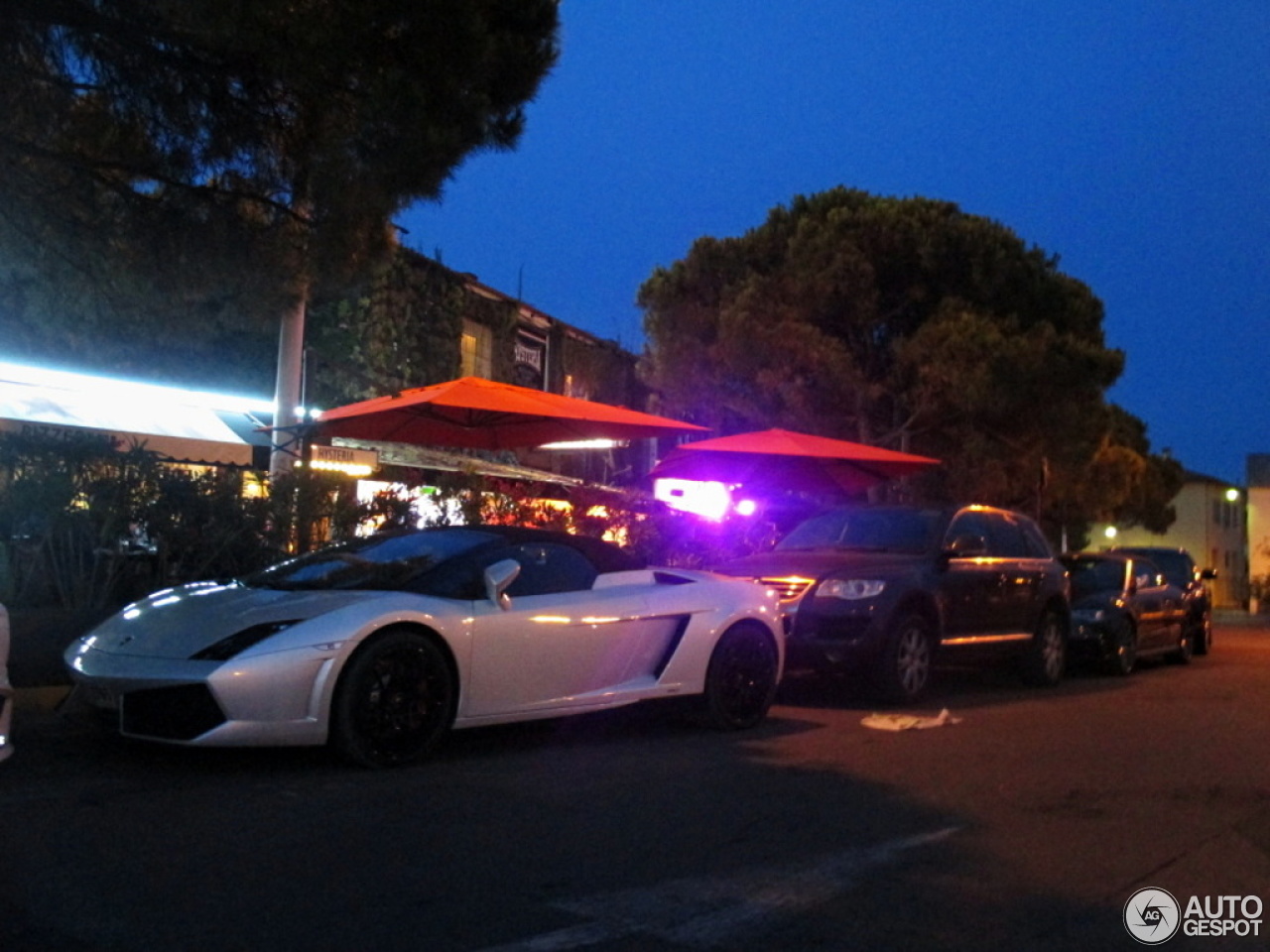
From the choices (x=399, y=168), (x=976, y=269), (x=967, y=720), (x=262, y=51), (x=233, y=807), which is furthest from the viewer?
(x=976, y=269)

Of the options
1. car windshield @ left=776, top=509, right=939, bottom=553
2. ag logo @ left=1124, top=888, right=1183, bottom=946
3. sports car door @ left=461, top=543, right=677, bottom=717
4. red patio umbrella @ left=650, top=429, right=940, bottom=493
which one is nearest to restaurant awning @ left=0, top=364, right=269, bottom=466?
red patio umbrella @ left=650, top=429, right=940, bottom=493

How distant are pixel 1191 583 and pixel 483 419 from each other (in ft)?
30.5

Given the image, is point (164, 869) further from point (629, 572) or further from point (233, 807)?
point (629, 572)

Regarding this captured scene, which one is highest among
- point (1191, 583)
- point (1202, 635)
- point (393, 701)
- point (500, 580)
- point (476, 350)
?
point (476, 350)

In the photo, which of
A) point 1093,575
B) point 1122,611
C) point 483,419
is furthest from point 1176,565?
point 483,419

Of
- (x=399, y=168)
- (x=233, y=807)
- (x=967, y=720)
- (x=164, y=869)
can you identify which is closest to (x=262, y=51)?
(x=399, y=168)

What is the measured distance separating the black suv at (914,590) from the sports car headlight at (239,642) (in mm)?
4725

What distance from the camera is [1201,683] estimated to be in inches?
519

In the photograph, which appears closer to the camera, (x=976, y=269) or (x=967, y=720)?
(x=967, y=720)

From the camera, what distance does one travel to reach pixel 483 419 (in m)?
13.1

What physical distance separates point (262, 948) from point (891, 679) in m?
6.63

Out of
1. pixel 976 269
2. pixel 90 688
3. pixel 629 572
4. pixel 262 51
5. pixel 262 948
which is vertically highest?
pixel 976 269

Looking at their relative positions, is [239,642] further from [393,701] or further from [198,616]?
[393,701]

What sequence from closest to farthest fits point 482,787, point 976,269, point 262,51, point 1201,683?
point 482,787 < point 262,51 < point 1201,683 < point 976,269
